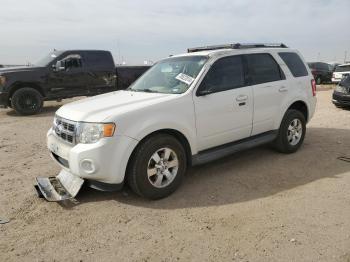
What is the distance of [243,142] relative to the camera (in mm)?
5148

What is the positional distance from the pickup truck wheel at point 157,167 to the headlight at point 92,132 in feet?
1.40

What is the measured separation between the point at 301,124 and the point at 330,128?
7.52 feet

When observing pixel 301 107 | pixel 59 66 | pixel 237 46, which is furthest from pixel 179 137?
pixel 59 66

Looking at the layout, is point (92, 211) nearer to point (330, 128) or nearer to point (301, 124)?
point (301, 124)

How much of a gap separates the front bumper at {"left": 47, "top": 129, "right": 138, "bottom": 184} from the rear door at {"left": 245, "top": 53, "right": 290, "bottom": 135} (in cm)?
220

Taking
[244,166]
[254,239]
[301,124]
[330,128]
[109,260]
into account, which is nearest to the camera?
[109,260]

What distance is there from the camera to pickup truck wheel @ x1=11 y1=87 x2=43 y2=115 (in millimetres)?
10625

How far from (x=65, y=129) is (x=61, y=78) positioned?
769 cm

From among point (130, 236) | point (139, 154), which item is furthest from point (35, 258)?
point (139, 154)

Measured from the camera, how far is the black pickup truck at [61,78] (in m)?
10.6

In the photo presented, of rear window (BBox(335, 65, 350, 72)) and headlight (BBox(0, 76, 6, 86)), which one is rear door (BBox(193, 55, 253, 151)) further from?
rear window (BBox(335, 65, 350, 72))

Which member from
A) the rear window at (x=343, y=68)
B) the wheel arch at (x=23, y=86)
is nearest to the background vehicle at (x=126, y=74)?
the wheel arch at (x=23, y=86)

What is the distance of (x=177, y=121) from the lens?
4258 mm

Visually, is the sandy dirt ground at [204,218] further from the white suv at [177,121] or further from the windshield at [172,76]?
the windshield at [172,76]
